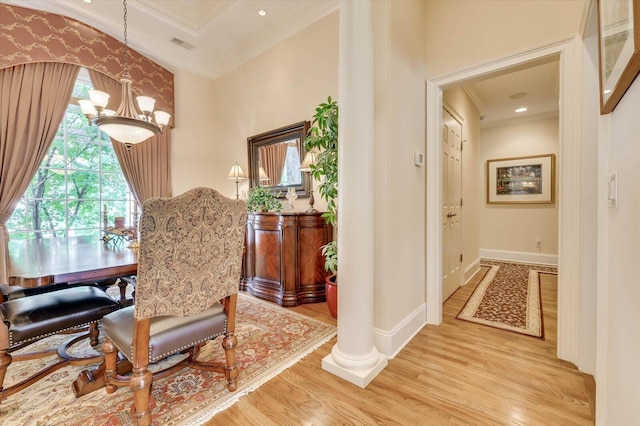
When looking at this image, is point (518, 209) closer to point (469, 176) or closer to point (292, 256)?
point (469, 176)

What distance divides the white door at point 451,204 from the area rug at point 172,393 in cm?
161

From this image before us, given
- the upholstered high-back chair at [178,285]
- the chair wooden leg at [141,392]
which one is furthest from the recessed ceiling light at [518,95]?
the chair wooden leg at [141,392]

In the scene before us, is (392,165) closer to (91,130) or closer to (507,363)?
(507,363)

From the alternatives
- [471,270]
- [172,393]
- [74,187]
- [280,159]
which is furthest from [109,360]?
[471,270]

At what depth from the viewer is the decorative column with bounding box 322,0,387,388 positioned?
1653 millimetres

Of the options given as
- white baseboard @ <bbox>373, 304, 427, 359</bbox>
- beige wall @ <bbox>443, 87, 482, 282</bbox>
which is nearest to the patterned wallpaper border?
beige wall @ <bbox>443, 87, 482, 282</bbox>

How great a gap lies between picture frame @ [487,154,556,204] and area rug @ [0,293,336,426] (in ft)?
16.1

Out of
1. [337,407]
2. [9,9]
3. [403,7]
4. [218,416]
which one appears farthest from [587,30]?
[9,9]

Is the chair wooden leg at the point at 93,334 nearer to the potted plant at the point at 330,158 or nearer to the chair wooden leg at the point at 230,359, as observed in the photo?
the chair wooden leg at the point at 230,359

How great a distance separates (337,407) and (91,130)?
474 centimetres

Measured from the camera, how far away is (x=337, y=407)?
142cm

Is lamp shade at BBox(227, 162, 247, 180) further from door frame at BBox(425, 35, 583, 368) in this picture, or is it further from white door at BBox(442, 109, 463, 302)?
door frame at BBox(425, 35, 583, 368)

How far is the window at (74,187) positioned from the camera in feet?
11.2

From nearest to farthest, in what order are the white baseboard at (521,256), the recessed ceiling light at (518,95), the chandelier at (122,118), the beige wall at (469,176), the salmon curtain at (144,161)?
the chandelier at (122,118)
the beige wall at (469,176)
the salmon curtain at (144,161)
the recessed ceiling light at (518,95)
the white baseboard at (521,256)
